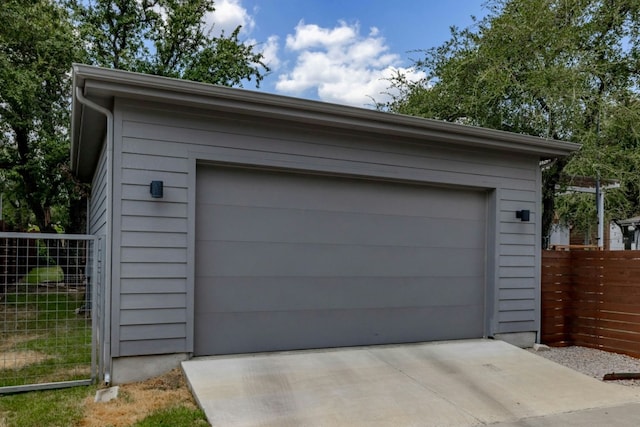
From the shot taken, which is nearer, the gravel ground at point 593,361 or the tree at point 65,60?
the gravel ground at point 593,361

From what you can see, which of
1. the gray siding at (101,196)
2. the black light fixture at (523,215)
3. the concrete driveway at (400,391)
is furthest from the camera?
the black light fixture at (523,215)

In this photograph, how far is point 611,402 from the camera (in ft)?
12.6

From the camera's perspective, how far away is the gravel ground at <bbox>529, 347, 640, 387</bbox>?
192 inches

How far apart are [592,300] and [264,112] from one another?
501 centimetres

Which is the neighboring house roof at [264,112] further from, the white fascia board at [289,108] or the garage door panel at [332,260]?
the garage door panel at [332,260]

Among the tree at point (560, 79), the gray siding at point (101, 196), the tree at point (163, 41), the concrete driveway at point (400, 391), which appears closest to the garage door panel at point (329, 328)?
Result: the concrete driveway at point (400, 391)

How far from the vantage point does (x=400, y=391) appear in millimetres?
3762

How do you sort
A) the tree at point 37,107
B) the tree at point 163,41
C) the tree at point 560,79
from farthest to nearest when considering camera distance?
the tree at point 163,41 < the tree at point 37,107 < the tree at point 560,79

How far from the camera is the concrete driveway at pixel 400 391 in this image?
3305 mm

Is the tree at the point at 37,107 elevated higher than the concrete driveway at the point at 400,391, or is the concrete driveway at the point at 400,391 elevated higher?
the tree at the point at 37,107

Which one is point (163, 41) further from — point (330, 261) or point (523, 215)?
point (523, 215)

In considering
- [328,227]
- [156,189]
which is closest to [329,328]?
[328,227]

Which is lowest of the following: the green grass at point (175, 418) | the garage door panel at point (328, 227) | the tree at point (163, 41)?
the green grass at point (175, 418)

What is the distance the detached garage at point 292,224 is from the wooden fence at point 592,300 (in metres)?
0.47
